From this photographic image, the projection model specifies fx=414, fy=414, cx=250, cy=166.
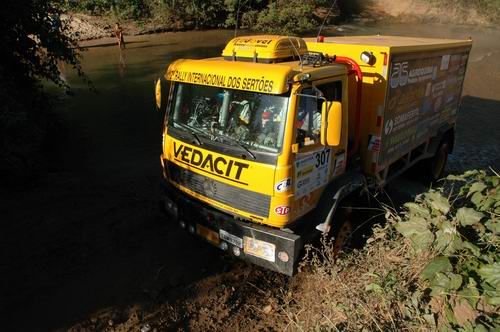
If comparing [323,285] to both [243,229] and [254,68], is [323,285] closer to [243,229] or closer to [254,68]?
[243,229]

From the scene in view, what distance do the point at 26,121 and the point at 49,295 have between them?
4.11m

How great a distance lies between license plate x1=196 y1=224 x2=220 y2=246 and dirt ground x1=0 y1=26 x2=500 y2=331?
24.2 inches

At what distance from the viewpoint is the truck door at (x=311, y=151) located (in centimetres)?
425

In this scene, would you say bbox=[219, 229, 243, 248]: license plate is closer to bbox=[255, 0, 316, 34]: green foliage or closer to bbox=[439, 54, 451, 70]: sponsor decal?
bbox=[439, 54, 451, 70]: sponsor decal

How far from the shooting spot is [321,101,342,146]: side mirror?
4.06 m

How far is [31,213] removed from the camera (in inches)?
261

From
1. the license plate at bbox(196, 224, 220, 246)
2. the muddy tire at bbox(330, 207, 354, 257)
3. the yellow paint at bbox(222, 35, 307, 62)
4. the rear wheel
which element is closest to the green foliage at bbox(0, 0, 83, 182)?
the license plate at bbox(196, 224, 220, 246)

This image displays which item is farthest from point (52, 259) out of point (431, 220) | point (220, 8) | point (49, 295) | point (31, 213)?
point (220, 8)

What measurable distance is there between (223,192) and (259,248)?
0.74m

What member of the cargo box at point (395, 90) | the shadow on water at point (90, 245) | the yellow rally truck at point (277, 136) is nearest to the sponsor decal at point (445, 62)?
the cargo box at point (395, 90)

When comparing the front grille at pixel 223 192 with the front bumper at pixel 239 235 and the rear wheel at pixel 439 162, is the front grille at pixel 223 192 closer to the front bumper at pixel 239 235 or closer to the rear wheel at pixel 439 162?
the front bumper at pixel 239 235

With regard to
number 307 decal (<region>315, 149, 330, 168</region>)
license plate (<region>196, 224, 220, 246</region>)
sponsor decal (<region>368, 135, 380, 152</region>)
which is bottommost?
license plate (<region>196, 224, 220, 246</region>)

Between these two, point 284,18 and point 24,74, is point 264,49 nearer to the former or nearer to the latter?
point 24,74

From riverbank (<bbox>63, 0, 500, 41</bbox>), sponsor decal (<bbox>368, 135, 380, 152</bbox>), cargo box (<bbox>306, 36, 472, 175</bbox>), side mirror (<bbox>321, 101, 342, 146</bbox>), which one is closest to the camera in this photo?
side mirror (<bbox>321, 101, 342, 146</bbox>)
